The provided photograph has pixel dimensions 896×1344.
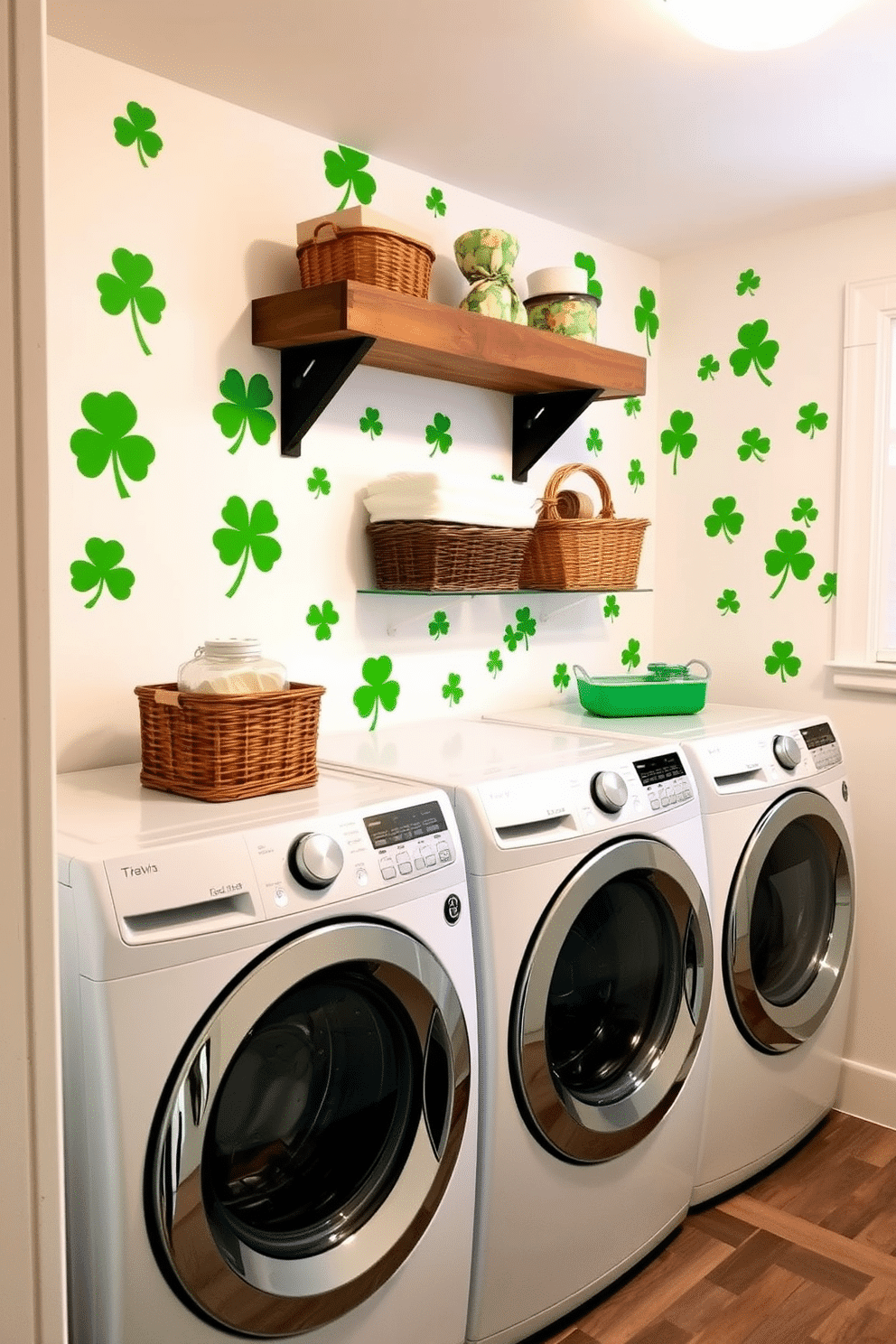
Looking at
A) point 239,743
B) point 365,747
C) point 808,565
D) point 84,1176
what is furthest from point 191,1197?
point 808,565

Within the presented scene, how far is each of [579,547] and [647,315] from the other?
0.91 meters

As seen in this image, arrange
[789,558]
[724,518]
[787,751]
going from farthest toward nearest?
[724,518]
[789,558]
[787,751]

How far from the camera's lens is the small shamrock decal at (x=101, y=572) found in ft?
6.46

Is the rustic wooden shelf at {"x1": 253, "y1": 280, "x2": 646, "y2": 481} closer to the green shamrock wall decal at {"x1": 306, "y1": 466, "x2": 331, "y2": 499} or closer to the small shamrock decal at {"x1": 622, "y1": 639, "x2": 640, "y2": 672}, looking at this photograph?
the green shamrock wall decal at {"x1": 306, "y1": 466, "x2": 331, "y2": 499}

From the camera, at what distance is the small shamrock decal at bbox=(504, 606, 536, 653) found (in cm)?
282

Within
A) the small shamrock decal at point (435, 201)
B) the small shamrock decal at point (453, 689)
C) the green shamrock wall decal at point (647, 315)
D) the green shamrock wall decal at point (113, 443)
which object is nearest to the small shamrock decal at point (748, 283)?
the green shamrock wall decal at point (647, 315)

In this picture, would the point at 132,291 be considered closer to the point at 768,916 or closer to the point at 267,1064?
the point at 267,1064

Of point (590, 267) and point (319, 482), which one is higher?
point (590, 267)

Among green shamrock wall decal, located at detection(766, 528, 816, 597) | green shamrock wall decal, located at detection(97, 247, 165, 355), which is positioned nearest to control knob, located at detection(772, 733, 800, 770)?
green shamrock wall decal, located at detection(766, 528, 816, 597)

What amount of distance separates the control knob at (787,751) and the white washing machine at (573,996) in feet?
1.06

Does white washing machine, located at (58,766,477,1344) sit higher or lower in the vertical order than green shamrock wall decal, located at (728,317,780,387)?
lower

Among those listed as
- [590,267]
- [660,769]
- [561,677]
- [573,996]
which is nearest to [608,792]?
A: [660,769]

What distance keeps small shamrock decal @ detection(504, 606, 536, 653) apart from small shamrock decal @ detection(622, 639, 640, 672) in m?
0.41

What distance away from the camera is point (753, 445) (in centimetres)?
301
